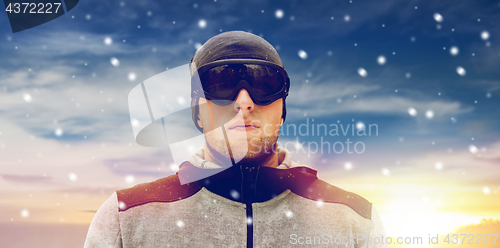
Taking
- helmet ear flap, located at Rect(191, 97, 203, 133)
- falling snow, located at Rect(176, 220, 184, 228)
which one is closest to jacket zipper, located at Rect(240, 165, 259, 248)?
falling snow, located at Rect(176, 220, 184, 228)

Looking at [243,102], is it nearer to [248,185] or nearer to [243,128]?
[243,128]

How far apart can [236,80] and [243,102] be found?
27 centimetres

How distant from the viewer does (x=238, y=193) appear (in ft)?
10.3

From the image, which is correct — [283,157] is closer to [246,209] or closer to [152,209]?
[246,209]

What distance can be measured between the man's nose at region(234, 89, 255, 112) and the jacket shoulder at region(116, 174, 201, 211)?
0.94 m

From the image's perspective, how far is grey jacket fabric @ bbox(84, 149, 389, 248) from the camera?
2934 millimetres

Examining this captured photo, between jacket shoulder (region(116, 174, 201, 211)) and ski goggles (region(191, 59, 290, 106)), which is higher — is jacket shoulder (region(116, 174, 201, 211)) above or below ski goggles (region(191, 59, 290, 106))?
below

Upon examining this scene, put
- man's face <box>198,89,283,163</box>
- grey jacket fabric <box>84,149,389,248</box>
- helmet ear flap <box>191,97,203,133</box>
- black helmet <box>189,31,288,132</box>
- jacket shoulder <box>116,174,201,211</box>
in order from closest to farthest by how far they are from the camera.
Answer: grey jacket fabric <box>84,149,389,248</box> → jacket shoulder <box>116,174,201,211</box> → man's face <box>198,89,283,163</box> → black helmet <box>189,31,288,132</box> → helmet ear flap <box>191,97,203,133</box>

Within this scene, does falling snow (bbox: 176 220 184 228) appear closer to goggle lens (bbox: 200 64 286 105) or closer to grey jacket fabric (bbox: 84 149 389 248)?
grey jacket fabric (bbox: 84 149 389 248)

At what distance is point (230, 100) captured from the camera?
345 centimetres

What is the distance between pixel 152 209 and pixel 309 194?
1601 mm

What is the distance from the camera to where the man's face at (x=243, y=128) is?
3.25 m

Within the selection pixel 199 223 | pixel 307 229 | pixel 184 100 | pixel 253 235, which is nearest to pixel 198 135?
pixel 184 100

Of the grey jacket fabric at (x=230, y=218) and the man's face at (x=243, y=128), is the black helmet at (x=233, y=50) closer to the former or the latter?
the man's face at (x=243, y=128)
